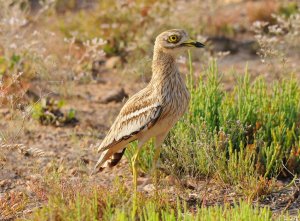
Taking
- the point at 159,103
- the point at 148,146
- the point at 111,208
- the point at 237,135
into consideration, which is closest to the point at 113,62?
the point at 148,146

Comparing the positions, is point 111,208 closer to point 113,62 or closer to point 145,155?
point 145,155

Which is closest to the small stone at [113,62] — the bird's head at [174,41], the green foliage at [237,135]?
the green foliage at [237,135]

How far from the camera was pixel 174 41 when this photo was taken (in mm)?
5602

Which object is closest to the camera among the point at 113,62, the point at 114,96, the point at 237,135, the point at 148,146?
the point at 237,135

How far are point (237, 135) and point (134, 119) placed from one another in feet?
3.76

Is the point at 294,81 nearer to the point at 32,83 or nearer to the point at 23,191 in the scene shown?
the point at 23,191

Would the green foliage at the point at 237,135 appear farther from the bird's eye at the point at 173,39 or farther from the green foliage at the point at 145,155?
the bird's eye at the point at 173,39

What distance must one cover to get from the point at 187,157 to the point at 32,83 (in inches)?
137

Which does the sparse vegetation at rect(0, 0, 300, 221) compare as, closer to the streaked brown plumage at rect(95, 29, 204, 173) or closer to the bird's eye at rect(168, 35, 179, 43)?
the streaked brown plumage at rect(95, 29, 204, 173)

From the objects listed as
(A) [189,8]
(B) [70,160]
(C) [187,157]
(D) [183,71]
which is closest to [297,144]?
(C) [187,157]

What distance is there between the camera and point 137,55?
9.88 m

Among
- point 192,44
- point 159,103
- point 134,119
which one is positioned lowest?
point 134,119

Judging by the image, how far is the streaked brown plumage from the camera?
5.55 m

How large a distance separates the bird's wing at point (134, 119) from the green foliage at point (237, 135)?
19.6 inches
